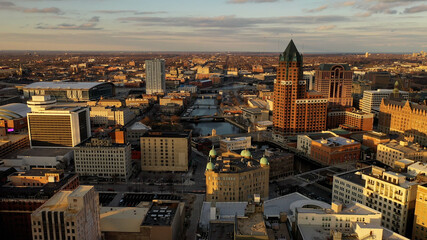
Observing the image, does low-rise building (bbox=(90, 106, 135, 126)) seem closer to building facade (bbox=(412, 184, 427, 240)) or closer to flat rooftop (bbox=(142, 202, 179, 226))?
flat rooftop (bbox=(142, 202, 179, 226))

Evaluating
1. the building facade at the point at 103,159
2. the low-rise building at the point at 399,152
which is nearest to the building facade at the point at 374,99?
the low-rise building at the point at 399,152

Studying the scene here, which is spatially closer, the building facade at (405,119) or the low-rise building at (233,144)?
the low-rise building at (233,144)

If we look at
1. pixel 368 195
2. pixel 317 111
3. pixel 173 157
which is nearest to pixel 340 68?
pixel 317 111

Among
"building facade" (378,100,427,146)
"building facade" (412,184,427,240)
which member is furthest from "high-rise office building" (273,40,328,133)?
"building facade" (412,184,427,240)

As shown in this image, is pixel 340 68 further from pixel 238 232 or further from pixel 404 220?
pixel 238 232

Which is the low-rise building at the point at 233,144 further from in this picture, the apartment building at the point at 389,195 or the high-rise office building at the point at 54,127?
the apartment building at the point at 389,195

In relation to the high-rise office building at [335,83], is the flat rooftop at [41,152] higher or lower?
lower
